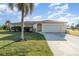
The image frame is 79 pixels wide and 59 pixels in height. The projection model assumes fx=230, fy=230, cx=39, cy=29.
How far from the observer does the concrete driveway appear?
492 centimetres

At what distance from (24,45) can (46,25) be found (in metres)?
0.65

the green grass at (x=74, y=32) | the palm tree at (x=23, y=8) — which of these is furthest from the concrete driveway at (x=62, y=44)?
the palm tree at (x=23, y=8)

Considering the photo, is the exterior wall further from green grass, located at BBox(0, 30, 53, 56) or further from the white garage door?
green grass, located at BBox(0, 30, 53, 56)

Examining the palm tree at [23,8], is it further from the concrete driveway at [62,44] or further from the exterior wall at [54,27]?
the concrete driveway at [62,44]

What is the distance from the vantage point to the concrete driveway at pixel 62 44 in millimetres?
4918

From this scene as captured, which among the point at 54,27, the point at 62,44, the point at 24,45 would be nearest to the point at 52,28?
the point at 54,27

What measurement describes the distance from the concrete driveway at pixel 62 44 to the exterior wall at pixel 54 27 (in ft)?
0.32

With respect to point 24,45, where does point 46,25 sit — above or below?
above

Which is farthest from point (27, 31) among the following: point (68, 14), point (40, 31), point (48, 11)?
point (68, 14)

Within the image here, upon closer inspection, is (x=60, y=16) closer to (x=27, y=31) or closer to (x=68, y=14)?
(x=68, y=14)

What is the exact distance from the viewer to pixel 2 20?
495 cm

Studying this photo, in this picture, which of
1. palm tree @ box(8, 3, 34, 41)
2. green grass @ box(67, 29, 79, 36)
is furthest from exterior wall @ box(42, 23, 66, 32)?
palm tree @ box(8, 3, 34, 41)

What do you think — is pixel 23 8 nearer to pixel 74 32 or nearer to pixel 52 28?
pixel 52 28

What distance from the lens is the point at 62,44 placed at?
4.98m
